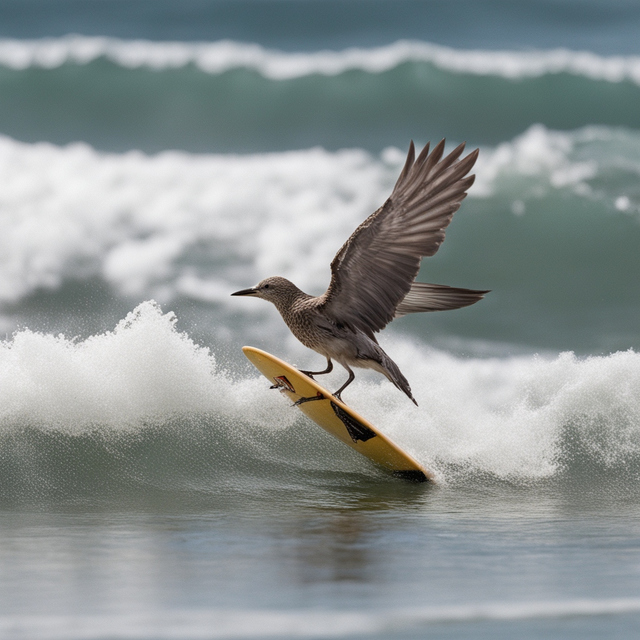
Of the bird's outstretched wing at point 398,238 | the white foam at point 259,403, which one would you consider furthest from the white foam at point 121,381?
the bird's outstretched wing at point 398,238

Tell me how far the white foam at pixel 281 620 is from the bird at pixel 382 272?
2.19m

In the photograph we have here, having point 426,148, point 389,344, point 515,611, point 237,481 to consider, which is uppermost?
point 426,148

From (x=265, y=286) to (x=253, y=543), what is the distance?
1.80m

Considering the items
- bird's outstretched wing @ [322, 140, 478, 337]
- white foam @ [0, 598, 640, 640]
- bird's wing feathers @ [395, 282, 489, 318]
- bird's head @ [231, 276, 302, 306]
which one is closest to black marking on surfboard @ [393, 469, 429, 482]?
bird's wing feathers @ [395, 282, 489, 318]

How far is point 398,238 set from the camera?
17.7 ft

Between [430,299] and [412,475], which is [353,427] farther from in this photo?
[430,299]

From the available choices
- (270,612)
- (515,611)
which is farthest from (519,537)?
(270,612)

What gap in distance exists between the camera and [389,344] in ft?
30.4

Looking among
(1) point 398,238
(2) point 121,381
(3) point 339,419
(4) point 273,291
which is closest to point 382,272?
(1) point 398,238

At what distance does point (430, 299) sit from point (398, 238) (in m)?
1.33

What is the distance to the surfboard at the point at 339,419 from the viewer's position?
619 cm

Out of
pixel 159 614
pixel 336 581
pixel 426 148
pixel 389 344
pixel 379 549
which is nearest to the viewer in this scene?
pixel 159 614

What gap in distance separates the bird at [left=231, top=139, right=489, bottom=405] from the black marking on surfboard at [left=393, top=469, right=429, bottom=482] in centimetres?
79

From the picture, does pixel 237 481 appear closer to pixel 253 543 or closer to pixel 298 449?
pixel 298 449
